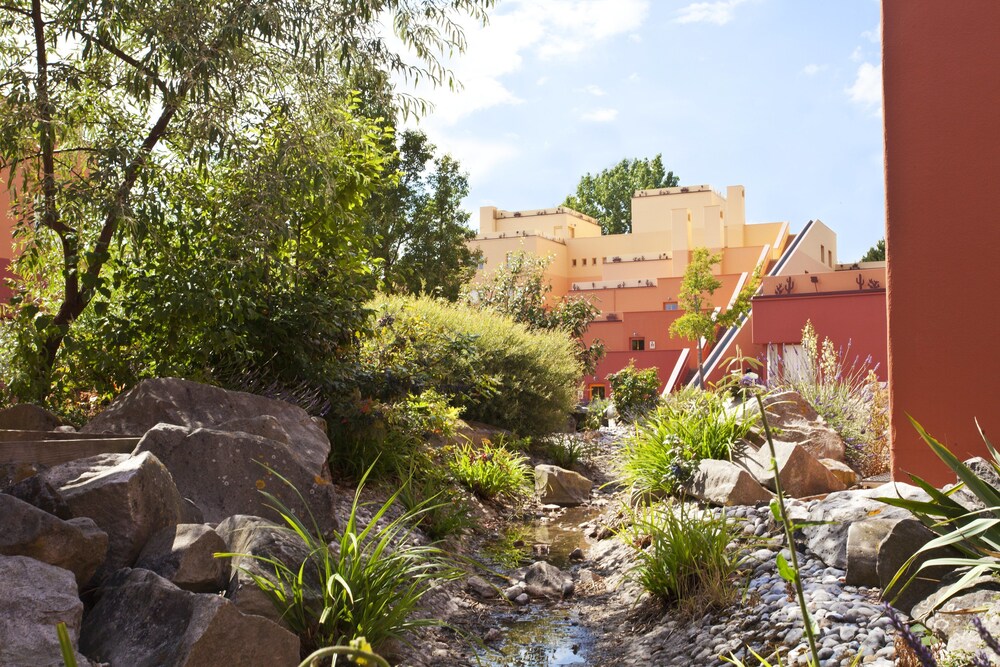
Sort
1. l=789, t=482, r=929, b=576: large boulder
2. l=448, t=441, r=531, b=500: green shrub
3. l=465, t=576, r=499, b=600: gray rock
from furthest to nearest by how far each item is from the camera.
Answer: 1. l=448, t=441, r=531, b=500: green shrub
2. l=465, t=576, r=499, b=600: gray rock
3. l=789, t=482, r=929, b=576: large boulder

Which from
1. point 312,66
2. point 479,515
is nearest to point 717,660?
point 479,515

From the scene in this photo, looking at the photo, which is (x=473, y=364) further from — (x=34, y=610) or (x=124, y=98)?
(x=34, y=610)

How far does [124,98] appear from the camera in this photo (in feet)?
23.0

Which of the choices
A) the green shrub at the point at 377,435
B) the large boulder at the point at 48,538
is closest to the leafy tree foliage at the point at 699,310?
the green shrub at the point at 377,435

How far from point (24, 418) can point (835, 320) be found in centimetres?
1744

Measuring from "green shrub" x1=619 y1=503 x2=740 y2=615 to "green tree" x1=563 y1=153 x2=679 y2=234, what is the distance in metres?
48.6

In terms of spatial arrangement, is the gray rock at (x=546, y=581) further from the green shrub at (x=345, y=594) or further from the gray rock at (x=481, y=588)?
the green shrub at (x=345, y=594)

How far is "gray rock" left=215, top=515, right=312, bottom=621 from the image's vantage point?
12.2ft

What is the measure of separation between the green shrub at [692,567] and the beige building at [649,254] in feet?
60.2

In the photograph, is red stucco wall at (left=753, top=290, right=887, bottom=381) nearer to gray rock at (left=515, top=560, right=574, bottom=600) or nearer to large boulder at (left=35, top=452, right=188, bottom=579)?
gray rock at (left=515, top=560, right=574, bottom=600)

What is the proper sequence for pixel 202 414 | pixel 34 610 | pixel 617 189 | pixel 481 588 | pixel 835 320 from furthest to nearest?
pixel 617 189 < pixel 835 320 < pixel 481 588 < pixel 202 414 < pixel 34 610

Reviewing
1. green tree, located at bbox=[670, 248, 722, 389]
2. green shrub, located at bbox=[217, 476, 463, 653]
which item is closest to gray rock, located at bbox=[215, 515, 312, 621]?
green shrub, located at bbox=[217, 476, 463, 653]

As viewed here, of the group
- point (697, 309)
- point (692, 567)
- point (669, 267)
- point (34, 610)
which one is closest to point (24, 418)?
point (34, 610)

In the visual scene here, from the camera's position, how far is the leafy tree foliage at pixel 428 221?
2319 centimetres
